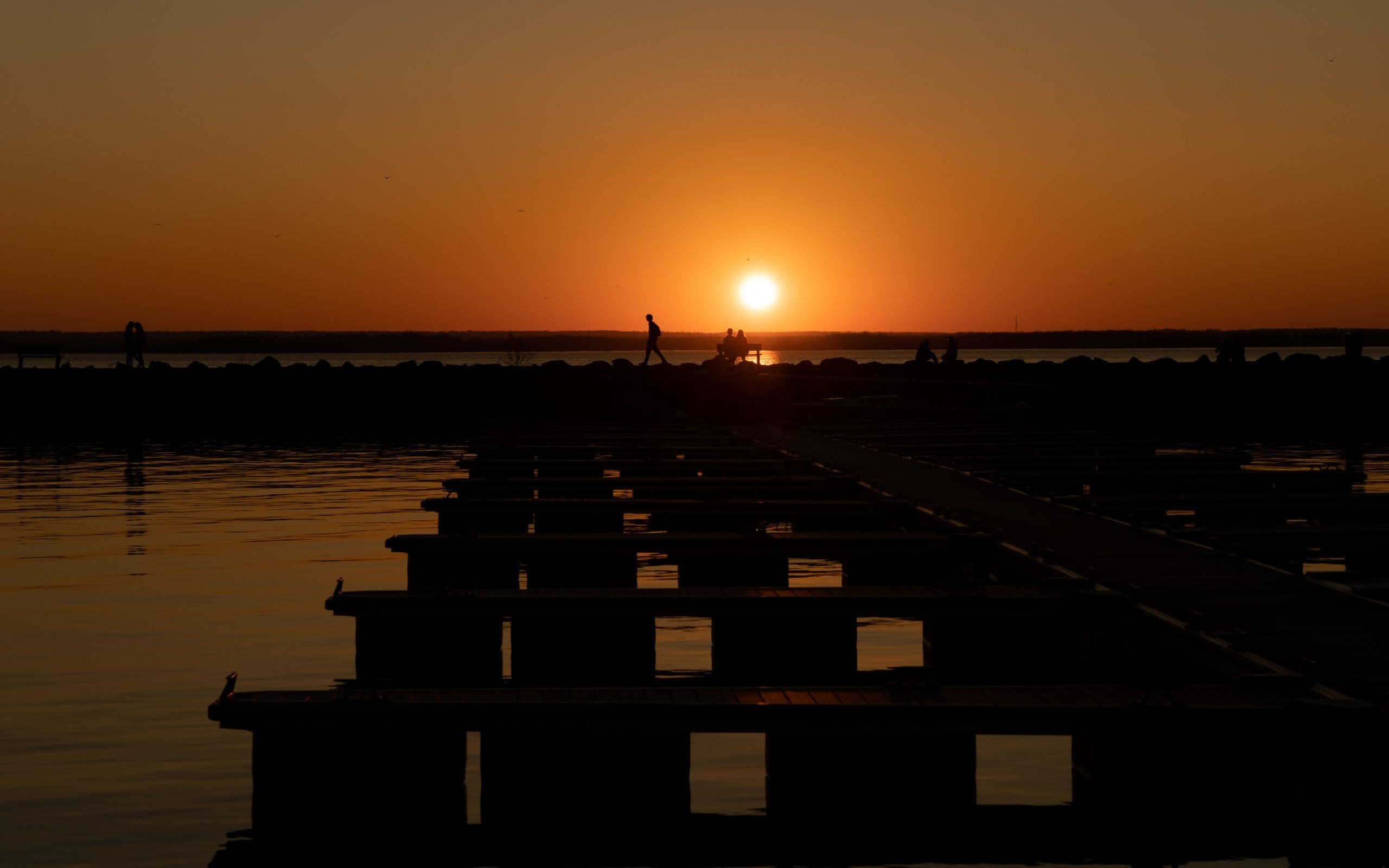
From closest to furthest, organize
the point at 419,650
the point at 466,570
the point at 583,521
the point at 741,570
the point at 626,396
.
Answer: the point at 419,650 → the point at 466,570 → the point at 741,570 → the point at 583,521 → the point at 626,396

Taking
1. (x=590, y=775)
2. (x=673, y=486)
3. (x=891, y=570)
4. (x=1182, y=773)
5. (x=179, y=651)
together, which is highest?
(x=673, y=486)

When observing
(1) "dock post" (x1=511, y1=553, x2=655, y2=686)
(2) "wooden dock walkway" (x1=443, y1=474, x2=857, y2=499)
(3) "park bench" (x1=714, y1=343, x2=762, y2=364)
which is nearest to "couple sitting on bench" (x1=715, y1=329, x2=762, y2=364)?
(3) "park bench" (x1=714, y1=343, x2=762, y2=364)

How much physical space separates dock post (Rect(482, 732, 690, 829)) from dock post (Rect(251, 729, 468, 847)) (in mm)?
413

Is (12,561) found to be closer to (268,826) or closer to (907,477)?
(907,477)

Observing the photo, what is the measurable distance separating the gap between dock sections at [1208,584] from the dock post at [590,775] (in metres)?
3.29

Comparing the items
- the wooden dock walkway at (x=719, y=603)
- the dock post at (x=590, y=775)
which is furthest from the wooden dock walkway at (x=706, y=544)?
the dock post at (x=590, y=775)

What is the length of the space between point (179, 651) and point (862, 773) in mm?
7794

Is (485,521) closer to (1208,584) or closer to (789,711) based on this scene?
(1208,584)

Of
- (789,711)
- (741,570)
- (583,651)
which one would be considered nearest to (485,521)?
(741,570)

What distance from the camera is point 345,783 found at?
753 cm

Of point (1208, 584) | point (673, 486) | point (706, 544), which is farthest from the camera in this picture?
point (673, 486)

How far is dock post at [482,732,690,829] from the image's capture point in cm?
798

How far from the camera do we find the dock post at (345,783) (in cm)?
746

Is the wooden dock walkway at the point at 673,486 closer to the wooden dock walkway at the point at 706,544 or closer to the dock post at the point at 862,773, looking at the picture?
the wooden dock walkway at the point at 706,544
